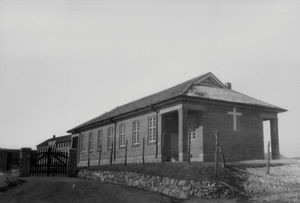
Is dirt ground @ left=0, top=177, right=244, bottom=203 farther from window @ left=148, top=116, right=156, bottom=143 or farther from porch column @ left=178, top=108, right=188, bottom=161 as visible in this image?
window @ left=148, top=116, right=156, bottom=143

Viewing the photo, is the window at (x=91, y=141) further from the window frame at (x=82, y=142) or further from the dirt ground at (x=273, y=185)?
the dirt ground at (x=273, y=185)

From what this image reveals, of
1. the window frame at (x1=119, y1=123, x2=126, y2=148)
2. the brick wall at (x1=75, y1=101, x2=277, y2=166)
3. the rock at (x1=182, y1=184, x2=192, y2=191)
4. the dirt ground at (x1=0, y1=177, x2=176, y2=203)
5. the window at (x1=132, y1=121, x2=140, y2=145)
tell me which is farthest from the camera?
the window frame at (x1=119, y1=123, x2=126, y2=148)

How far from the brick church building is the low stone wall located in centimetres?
488

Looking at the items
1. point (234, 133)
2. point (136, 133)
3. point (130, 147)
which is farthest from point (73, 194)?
point (130, 147)

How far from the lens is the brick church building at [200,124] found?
24.7 meters

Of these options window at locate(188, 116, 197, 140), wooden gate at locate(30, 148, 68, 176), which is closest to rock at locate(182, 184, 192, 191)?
wooden gate at locate(30, 148, 68, 176)

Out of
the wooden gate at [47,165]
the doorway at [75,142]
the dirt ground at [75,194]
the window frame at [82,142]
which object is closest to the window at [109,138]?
the window frame at [82,142]

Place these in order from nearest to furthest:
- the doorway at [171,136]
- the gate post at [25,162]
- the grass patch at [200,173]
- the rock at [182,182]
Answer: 1. the grass patch at [200,173]
2. the rock at [182,182]
3. the gate post at [25,162]
4. the doorway at [171,136]

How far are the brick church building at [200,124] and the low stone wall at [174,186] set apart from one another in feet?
16.0

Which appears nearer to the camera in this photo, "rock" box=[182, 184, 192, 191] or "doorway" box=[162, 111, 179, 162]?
"rock" box=[182, 184, 192, 191]

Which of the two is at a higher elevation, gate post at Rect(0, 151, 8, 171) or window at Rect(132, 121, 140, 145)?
window at Rect(132, 121, 140, 145)

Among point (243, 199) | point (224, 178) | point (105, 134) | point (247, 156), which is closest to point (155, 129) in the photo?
point (247, 156)

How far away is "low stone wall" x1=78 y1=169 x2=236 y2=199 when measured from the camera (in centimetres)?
1459

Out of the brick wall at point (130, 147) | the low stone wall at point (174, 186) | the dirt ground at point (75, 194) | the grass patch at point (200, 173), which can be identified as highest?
the brick wall at point (130, 147)
